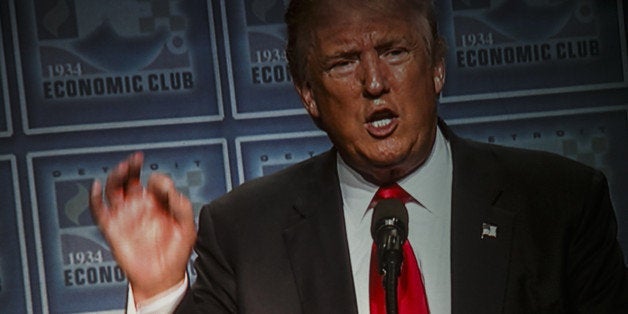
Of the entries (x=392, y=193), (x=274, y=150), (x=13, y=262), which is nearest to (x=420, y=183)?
(x=392, y=193)

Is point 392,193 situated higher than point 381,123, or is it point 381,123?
point 381,123

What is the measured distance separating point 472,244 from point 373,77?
34cm

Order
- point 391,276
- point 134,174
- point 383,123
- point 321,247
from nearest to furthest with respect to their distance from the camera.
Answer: point 391,276 → point 134,174 → point 383,123 → point 321,247

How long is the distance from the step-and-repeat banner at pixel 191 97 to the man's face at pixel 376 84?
0.77m

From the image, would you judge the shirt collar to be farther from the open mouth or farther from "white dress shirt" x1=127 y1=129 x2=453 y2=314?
the open mouth

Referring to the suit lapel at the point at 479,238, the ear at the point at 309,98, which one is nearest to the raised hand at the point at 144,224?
the ear at the point at 309,98

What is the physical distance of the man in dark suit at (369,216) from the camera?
5.12 feet

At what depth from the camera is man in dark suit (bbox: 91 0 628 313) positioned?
156 centimetres

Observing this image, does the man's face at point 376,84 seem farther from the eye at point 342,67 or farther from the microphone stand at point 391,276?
the microphone stand at point 391,276

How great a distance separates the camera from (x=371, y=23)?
1.61m

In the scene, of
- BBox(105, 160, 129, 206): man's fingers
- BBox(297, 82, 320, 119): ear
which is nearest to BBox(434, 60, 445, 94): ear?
BBox(297, 82, 320, 119): ear

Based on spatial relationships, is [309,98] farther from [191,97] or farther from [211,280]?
[191,97]

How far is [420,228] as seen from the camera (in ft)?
5.51

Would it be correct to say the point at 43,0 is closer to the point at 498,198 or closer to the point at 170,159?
the point at 170,159
